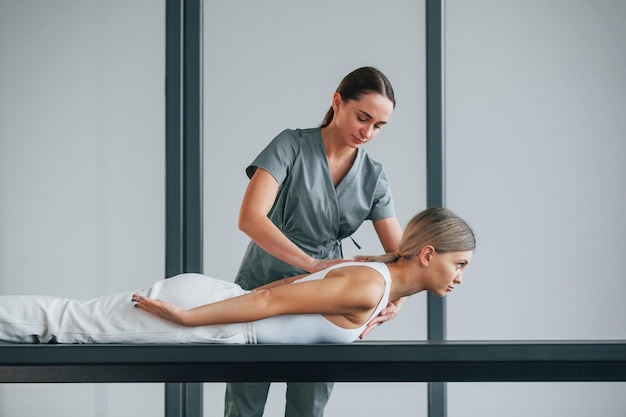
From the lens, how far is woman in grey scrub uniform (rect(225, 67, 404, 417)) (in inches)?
69.2

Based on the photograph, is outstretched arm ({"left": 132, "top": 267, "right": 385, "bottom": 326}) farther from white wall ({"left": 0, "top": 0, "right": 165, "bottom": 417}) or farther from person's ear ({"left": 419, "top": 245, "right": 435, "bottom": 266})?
white wall ({"left": 0, "top": 0, "right": 165, "bottom": 417})

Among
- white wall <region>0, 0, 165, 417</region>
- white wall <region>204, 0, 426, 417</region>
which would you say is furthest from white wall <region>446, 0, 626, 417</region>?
white wall <region>0, 0, 165, 417</region>

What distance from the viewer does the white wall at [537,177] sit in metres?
2.71

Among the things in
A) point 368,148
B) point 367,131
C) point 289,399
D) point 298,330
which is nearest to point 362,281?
point 298,330

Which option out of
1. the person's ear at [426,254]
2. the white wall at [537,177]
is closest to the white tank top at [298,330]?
the person's ear at [426,254]

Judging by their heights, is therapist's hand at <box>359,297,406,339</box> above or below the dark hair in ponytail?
below

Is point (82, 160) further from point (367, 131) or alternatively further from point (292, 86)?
point (367, 131)

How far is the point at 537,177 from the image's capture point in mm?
2711

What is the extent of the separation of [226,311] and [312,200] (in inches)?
20.2

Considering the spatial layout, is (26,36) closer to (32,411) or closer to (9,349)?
(32,411)

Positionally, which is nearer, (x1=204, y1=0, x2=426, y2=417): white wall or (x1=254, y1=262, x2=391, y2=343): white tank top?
(x1=254, y1=262, x2=391, y2=343): white tank top

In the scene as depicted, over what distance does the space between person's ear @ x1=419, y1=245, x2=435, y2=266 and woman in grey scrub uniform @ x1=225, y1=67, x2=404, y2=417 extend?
0.31 meters

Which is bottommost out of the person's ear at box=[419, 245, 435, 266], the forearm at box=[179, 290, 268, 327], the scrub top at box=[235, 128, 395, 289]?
the forearm at box=[179, 290, 268, 327]

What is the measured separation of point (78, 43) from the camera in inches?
106
